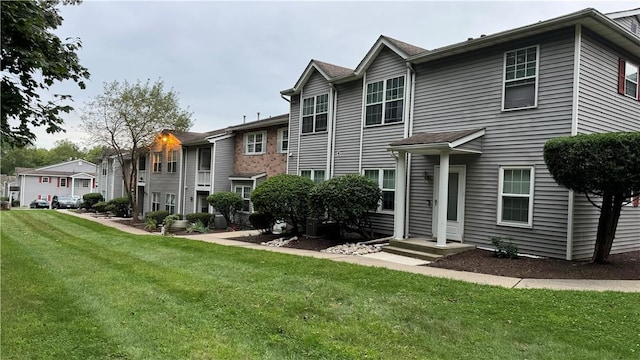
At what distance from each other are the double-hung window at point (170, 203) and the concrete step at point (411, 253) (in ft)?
59.8

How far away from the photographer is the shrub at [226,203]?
20.1 metres

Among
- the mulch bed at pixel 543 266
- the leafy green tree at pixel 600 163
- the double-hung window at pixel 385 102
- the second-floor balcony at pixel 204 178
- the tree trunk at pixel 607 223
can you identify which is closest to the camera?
the leafy green tree at pixel 600 163

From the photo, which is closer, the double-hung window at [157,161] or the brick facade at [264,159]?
the brick facade at [264,159]

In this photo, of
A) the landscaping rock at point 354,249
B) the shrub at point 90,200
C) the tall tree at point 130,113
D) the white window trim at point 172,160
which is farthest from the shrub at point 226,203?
the shrub at point 90,200

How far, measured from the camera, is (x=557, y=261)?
9.42 metres

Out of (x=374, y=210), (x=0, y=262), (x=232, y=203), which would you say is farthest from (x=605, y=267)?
(x=232, y=203)

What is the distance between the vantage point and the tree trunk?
28.4ft

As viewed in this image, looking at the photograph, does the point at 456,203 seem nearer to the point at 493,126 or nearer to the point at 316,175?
the point at 493,126

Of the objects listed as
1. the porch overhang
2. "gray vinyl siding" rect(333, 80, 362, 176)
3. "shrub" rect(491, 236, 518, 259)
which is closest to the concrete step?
"shrub" rect(491, 236, 518, 259)

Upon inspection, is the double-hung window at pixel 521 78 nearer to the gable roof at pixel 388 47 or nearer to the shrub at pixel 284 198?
the gable roof at pixel 388 47

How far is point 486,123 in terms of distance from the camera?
1120 cm

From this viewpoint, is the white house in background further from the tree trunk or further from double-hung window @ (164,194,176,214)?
the tree trunk

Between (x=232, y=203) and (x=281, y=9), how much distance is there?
9.96 m

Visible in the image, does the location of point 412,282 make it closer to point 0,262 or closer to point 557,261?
point 557,261
